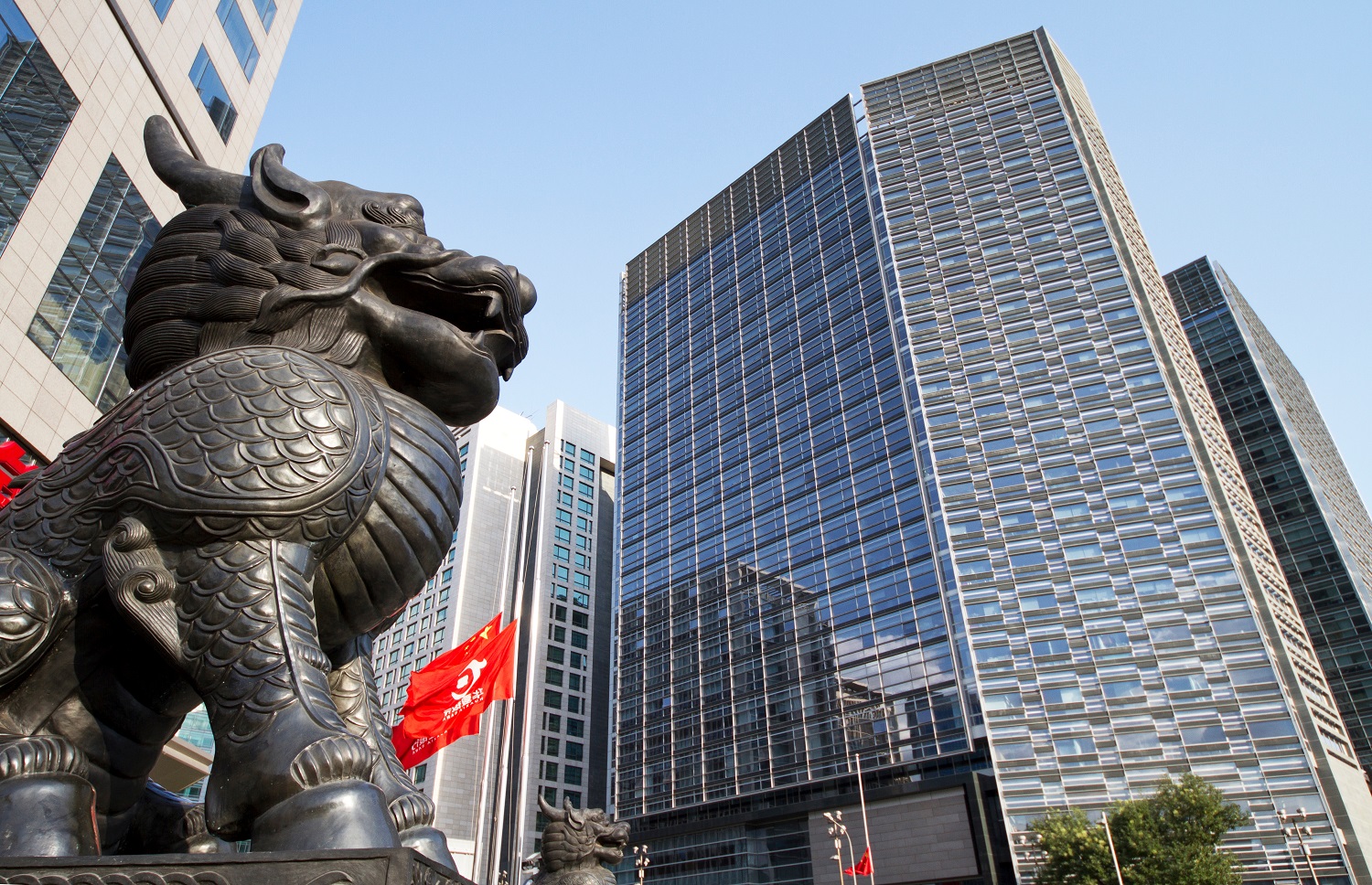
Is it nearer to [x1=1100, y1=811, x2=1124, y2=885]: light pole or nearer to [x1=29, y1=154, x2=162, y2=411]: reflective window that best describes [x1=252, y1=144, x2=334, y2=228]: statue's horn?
[x1=29, y1=154, x2=162, y2=411]: reflective window

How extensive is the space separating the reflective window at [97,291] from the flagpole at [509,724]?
26.8 feet

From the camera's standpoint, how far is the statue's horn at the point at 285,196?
290 cm

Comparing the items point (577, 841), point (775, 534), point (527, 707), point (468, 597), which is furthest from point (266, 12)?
point (527, 707)

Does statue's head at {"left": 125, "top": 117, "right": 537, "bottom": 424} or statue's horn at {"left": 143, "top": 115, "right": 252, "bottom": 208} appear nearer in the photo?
statue's head at {"left": 125, "top": 117, "right": 537, "bottom": 424}

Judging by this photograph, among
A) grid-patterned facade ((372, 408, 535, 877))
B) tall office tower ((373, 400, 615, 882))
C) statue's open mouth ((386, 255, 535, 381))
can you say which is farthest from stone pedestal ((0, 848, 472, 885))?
grid-patterned facade ((372, 408, 535, 877))

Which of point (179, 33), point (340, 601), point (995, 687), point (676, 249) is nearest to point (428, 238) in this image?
point (340, 601)

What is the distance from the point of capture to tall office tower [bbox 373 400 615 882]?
52500 millimetres

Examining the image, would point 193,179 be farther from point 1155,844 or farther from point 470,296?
point 1155,844

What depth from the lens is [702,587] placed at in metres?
51.6

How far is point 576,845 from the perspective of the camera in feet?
20.2

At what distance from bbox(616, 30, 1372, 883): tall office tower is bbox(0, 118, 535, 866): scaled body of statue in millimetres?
36805

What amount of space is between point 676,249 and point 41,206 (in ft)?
196

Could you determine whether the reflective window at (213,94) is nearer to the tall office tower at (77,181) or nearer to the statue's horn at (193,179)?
the tall office tower at (77,181)

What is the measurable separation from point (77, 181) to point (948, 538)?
36436 millimetres
